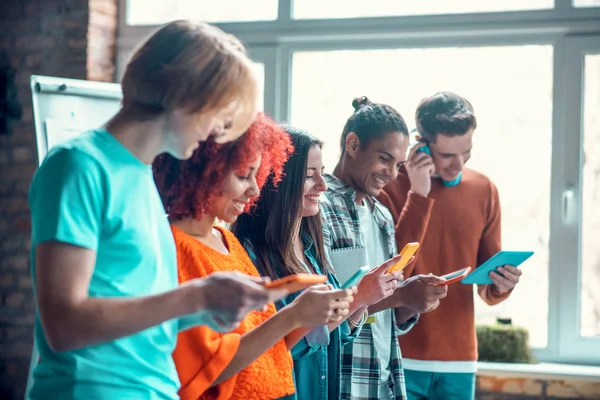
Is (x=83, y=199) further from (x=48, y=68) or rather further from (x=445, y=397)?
(x=48, y=68)

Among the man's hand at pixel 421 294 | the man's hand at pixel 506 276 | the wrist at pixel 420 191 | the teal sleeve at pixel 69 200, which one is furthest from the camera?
the wrist at pixel 420 191

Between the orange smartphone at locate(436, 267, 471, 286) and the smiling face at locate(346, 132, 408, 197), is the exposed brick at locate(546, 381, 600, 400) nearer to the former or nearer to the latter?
the orange smartphone at locate(436, 267, 471, 286)

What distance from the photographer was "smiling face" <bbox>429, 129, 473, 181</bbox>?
9.29 ft

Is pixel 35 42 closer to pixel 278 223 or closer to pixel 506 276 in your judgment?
pixel 278 223

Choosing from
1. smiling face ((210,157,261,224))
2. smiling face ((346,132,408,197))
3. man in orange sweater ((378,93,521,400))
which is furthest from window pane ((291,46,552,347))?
smiling face ((210,157,261,224))

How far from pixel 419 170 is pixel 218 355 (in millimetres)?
1593

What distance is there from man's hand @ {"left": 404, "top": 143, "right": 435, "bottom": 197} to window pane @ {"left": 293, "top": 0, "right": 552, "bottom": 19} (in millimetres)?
1135

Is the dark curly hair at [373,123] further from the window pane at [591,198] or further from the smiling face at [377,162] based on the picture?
the window pane at [591,198]

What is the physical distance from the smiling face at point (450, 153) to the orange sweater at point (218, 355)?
4.70ft

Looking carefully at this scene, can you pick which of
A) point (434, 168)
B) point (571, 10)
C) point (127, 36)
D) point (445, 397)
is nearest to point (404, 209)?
point (434, 168)

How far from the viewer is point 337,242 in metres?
2.28

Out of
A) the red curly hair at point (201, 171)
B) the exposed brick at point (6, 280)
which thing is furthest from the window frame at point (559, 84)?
the red curly hair at point (201, 171)

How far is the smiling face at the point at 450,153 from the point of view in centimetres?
283

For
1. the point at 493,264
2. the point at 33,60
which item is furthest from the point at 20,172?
the point at 493,264
